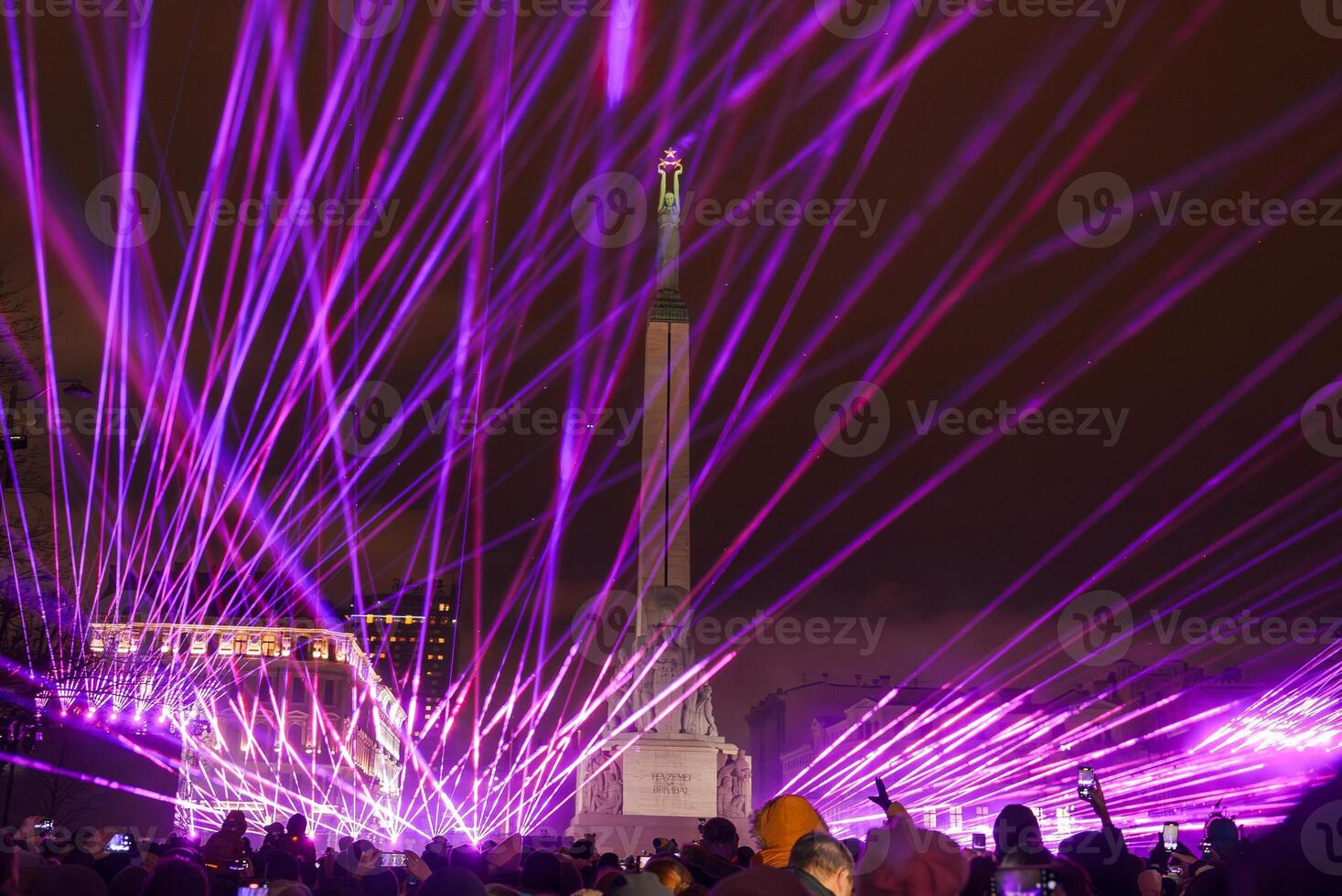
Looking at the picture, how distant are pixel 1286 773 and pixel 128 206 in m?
34.1

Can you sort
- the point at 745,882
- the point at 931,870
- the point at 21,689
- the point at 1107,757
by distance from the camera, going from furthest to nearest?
the point at 1107,757
the point at 21,689
the point at 931,870
the point at 745,882

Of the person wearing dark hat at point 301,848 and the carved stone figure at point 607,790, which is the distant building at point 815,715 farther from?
the person wearing dark hat at point 301,848

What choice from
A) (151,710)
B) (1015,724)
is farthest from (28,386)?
(1015,724)

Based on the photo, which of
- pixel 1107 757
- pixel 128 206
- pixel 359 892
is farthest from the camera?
pixel 1107 757

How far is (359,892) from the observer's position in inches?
287

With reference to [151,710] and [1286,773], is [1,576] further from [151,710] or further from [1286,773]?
[1286,773]

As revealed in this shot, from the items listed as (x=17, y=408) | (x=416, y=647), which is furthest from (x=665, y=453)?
(x=416, y=647)

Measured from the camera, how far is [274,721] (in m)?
79.8

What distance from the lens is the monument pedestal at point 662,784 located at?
44125 millimetres

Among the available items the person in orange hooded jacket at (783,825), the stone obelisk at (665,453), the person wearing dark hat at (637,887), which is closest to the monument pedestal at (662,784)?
the stone obelisk at (665,453)

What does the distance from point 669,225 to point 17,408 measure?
36533 mm

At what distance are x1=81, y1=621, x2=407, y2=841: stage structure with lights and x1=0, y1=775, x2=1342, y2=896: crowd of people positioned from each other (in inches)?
1406

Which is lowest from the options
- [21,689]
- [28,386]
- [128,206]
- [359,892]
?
[359,892]

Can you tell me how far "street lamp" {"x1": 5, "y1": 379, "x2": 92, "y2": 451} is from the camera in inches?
791
